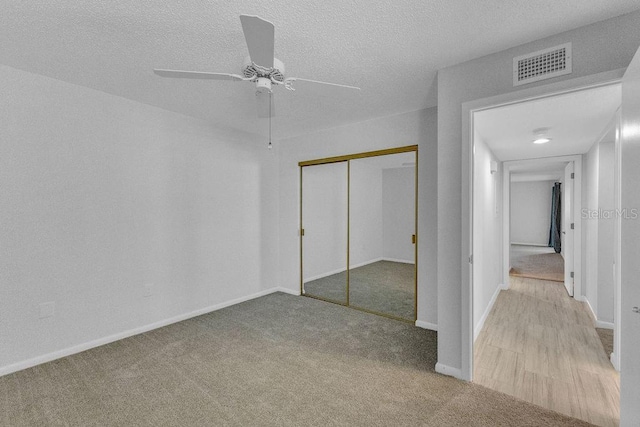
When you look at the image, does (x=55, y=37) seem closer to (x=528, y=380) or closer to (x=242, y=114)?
(x=242, y=114)

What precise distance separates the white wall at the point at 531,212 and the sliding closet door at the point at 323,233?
8.35 metres

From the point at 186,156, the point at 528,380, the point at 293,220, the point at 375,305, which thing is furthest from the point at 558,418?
the point at 186,156

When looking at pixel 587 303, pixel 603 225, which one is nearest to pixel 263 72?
pixel 603 225

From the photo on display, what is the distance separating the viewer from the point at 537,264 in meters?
6.87

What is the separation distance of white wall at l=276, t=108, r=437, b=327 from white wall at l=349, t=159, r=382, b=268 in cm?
33

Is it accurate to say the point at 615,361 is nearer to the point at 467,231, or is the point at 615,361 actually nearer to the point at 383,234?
the point at 467,231

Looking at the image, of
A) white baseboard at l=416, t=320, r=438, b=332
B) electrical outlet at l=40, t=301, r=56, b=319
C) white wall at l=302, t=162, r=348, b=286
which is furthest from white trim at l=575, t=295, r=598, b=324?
electrical outlet at l=40, t=301, r=56, b=319

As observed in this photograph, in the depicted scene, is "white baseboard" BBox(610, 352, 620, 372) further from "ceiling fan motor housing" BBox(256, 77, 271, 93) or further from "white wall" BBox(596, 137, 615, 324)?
"ceiling fan motor housing" BBox(256, 77, 271, 93)

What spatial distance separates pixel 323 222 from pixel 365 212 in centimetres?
70

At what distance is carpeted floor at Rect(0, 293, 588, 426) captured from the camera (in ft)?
6.28

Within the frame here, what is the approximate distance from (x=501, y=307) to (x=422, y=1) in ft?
13.1

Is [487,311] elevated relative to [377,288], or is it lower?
lower

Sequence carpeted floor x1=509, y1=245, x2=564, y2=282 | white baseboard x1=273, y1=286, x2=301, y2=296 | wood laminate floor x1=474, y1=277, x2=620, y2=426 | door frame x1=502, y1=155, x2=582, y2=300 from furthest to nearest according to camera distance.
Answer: carpeted floor x1=509, y1=245, x2=564, y2=282, white baseboard x1=273, y1=286, x2=301, y2=296, door frame x1=502, y1=155, x2=582, y2=300, wood laminate floor x1=474, y1=277, x2=620, y2=426

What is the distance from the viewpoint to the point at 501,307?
4.09m
